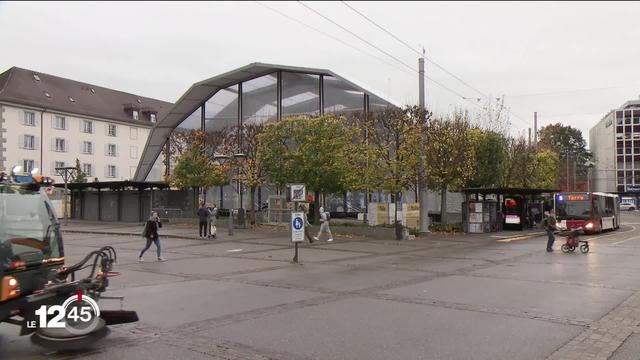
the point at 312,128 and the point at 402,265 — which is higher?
the point at 312,128

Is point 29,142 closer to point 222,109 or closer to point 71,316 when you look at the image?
point 222,109

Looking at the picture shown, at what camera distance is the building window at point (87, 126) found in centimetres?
6800

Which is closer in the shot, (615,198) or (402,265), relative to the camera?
(402,265)

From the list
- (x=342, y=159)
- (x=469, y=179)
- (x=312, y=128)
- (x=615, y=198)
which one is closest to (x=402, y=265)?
(x=342, y=159)

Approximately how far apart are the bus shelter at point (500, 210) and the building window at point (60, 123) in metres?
49.2

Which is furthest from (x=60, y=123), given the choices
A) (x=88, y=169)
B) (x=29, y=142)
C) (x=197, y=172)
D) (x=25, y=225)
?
(x=25, y=225)

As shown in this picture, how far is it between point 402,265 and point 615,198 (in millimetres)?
30510

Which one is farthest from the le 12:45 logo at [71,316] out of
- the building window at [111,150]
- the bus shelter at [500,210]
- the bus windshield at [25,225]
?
the building window at [111,150]

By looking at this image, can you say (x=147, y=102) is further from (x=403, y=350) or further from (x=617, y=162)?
(x=617, y=162)

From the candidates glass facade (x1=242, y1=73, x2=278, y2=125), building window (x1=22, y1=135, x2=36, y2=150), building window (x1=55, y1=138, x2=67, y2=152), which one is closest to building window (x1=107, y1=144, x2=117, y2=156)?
building window (x1=55, y1=138, x2=67, y2=152)

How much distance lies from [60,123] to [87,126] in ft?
14.2

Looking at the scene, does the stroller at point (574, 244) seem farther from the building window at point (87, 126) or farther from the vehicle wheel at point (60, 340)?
the building window at point (87, 126)

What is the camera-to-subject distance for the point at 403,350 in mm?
6660

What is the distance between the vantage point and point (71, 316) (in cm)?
637
